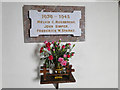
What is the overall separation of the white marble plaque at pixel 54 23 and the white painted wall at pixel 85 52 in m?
0.11

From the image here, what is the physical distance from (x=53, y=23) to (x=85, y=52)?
17.4 inches

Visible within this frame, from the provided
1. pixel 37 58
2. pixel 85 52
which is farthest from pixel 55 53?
pixel 85 52

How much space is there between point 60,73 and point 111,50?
0.60 meters

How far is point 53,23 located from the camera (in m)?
1.47

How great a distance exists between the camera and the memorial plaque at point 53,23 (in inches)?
56.9

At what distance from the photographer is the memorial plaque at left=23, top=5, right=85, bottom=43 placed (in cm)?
144

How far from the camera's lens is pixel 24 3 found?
146 centimetres

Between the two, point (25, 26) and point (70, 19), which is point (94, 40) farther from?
point (25, 26)

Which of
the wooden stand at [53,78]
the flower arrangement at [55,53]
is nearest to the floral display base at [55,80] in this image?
the wooden stand at [53,78]

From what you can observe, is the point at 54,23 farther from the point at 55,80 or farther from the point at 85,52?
the point at 55,80

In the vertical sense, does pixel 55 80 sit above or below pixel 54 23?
below

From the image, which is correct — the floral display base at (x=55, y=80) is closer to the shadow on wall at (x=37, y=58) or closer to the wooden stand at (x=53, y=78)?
the wooden stand at (x=53, y=78)

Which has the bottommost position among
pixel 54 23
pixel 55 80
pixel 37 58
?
pixel 55 80

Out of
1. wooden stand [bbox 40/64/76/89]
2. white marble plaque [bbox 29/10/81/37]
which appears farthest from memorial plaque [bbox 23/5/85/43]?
wooden stand [bbox 40/64/76/89]
